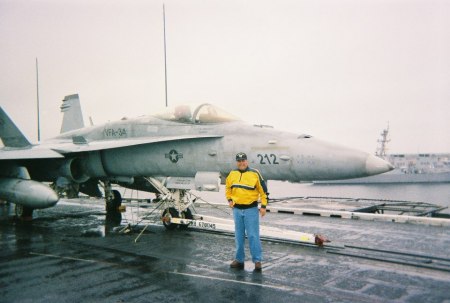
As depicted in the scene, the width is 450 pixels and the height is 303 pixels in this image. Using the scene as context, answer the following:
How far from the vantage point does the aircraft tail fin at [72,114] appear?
19234mm

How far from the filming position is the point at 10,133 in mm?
14242

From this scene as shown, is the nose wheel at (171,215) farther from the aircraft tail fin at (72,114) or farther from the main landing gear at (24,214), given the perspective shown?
the aircraft tail fin at (72,114)

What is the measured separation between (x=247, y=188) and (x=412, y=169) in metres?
94.7

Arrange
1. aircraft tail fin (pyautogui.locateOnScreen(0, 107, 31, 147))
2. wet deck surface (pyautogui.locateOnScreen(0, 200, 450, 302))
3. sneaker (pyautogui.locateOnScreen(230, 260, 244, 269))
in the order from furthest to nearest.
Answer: aircraft tail fin (pyautogui.locateOnScreen(0, 107, 31, 147)) → sneaker (pyautogui.locateOnScreen(230, 260, 244, 269)) → wet deck surface (pyautogui.locateOnScreen(0, 200, 450, 302))

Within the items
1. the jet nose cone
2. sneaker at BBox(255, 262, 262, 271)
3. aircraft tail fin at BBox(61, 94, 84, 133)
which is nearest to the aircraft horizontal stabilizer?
sneaker at BBox(255, 262, 262, 271)

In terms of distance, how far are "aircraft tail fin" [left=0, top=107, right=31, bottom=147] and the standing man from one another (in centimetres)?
1099

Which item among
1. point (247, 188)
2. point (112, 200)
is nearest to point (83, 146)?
point (112, 200)

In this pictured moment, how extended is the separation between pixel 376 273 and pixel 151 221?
24.0ft

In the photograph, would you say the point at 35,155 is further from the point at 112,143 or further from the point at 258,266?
the point at 258,266

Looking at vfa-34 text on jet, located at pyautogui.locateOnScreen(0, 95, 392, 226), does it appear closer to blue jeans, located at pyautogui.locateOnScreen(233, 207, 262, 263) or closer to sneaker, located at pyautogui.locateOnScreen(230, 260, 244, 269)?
blue jeans, located at pyautogui.locateOnScreen(233, 207, 262, 263)

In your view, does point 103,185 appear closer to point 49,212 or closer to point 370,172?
point 49,212

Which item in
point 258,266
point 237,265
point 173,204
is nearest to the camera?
point 258,266

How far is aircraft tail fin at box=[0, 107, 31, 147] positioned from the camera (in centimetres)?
1408

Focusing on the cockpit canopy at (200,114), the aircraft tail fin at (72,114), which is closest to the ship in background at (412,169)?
the aircraft tail fin at (72,114)
